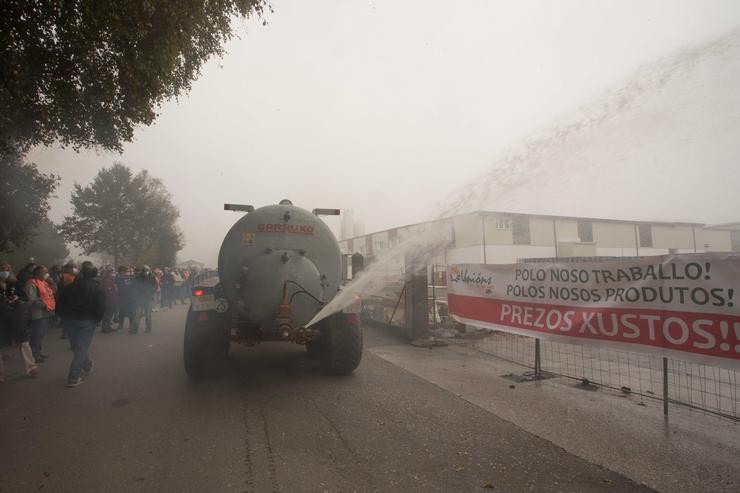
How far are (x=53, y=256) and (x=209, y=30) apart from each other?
148ft

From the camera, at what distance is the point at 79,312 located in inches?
220

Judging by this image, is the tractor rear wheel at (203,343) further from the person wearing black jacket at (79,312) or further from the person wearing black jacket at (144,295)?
the person wearing black jacket at (144,295)

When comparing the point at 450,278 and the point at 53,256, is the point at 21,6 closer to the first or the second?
the point at 450,278

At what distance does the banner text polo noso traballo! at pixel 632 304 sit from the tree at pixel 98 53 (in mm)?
6732

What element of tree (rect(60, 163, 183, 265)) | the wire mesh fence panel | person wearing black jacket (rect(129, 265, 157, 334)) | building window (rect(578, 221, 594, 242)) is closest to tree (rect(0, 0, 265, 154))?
person wearing black jacket (rect(129, 265, 157, 334))

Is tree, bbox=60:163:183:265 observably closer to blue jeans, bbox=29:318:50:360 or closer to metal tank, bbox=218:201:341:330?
blue jeans, bbox=29:318:50:360

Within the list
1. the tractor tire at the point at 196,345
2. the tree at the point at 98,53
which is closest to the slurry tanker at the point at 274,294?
the tractor tire at the point at 196,345

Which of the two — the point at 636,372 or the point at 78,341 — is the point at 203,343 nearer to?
the point at 78,341

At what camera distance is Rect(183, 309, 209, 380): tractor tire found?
5.41m

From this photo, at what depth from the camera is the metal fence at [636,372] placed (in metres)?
4.83

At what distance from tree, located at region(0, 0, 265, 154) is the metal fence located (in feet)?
25.4

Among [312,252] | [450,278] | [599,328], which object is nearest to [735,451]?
[599,328]

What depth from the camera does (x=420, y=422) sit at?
4.14 meters

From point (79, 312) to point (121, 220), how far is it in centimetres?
4126
